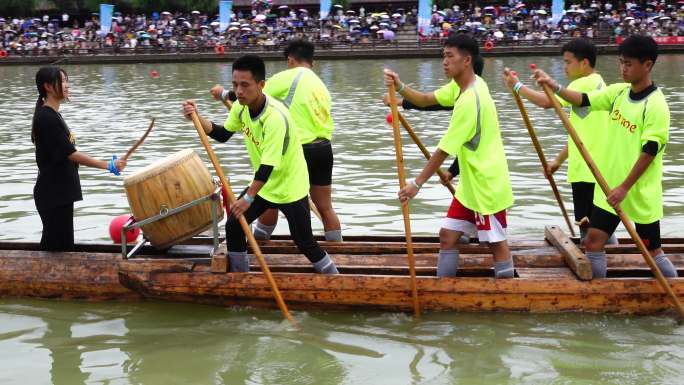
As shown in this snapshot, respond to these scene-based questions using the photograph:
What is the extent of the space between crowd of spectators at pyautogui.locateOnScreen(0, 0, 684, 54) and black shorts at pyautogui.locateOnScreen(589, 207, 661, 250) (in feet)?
111

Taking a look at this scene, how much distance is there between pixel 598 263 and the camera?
637cm

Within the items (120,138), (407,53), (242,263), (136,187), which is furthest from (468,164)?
(407,53)

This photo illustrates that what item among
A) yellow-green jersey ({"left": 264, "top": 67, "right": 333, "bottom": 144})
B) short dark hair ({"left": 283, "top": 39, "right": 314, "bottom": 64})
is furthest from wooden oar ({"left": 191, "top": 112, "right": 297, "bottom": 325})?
short dark hair ({"left": 283, "top": 39, "right": 314, "bottom": 64})

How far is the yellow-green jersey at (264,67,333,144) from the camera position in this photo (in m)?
7.38

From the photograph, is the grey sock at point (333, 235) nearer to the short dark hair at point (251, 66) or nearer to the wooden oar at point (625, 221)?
the short dark hair at point (251, 66)

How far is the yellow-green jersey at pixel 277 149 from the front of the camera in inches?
245

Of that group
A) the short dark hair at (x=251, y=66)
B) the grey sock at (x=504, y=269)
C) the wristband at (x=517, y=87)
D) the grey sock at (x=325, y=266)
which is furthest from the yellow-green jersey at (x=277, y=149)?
the wristband at (x=517, y=87)

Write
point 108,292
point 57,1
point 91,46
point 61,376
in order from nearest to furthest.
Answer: point 61,376
point 108,292
point 91,46
point 57,1

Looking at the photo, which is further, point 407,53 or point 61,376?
point 407,53

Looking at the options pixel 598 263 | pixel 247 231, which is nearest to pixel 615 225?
pixel 598 263

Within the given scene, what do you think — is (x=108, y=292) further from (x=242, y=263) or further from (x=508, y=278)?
(x=508, y=278)

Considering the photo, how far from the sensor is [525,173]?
12.6 metres

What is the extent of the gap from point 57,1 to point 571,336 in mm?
53907

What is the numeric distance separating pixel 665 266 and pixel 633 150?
2.97 feet
